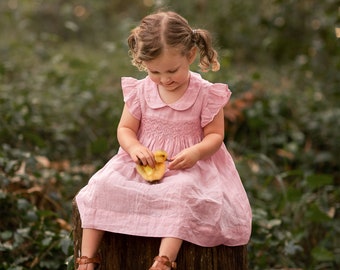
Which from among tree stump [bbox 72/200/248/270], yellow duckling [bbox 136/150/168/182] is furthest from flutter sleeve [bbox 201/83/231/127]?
tree stump [bbox 72/200/248/270]

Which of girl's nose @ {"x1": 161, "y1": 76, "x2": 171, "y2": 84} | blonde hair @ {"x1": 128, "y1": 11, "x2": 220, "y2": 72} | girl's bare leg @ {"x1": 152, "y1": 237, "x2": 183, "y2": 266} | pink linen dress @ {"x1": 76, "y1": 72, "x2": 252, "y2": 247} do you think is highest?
blonde hair @ {"x1": 128, "y1": 11, "x2": 220, "y2": 72}

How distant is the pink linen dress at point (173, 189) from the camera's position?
262cm

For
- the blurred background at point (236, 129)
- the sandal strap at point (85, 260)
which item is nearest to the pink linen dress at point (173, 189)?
the sandal strap at point (85, 260)

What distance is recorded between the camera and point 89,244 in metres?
2.68

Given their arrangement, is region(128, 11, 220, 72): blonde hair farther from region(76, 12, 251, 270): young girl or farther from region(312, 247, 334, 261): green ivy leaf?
region(312, 247, 334, 261): green ivy leaf

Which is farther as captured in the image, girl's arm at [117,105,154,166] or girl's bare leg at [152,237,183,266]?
girl's arm at [117,105,154,166]

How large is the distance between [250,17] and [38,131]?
14.2 feet

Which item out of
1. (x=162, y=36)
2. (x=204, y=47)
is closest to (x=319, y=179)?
(x=204, y=47)

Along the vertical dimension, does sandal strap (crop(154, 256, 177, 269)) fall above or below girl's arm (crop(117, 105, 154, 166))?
below

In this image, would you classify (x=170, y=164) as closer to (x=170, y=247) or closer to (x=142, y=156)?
(x=142, y=156)

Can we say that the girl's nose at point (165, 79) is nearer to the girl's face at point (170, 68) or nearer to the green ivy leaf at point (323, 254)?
the girl's face at point (170, 68)

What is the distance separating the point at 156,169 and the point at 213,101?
409 mm

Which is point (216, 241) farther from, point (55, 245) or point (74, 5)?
point (74, 5)

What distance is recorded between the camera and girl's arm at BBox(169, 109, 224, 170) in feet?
8.88
